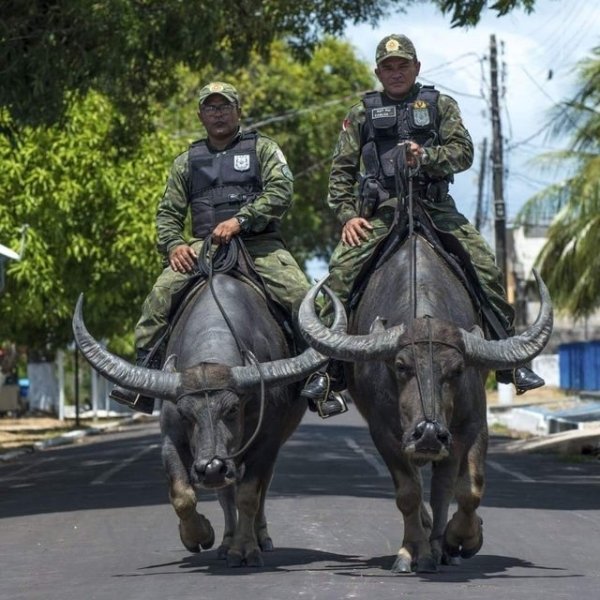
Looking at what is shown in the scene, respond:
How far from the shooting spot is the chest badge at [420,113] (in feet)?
42.0

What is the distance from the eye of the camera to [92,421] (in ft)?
158

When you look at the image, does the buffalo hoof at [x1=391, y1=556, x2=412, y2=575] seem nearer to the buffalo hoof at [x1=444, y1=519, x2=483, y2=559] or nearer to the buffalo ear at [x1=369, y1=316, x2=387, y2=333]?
the buffalo hoof at [x1=444, y1=519, x2=483, y2=559]

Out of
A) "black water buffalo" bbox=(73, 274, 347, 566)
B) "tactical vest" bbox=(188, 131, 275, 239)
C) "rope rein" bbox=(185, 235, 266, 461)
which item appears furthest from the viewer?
"tactical vest" bbox=(188, 131, 275, 239)

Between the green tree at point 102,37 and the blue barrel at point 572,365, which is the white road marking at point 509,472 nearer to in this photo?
the green tree at point 102,37

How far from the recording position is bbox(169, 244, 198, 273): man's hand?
13.0 meters

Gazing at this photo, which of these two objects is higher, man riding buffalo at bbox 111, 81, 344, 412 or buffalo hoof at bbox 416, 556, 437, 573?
man riding buffalo at bbox 111, 81, 344, 412

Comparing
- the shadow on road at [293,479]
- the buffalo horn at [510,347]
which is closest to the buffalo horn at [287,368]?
the buffalo horn at [510,347]

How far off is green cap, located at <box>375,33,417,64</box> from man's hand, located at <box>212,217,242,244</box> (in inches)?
60.9

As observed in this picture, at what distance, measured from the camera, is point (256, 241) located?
13.4 metres

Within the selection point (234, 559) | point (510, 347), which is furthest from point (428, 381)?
point (234, 559)

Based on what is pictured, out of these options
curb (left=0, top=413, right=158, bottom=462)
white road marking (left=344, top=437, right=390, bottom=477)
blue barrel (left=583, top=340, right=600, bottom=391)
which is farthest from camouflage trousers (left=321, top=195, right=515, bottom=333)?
blue barrel (left=583, top=340, right=600, bottom=391)

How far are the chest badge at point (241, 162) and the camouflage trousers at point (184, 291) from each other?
61 centimetres

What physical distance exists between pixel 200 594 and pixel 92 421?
37.8m

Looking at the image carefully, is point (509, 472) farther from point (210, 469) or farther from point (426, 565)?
point (210, 469)
